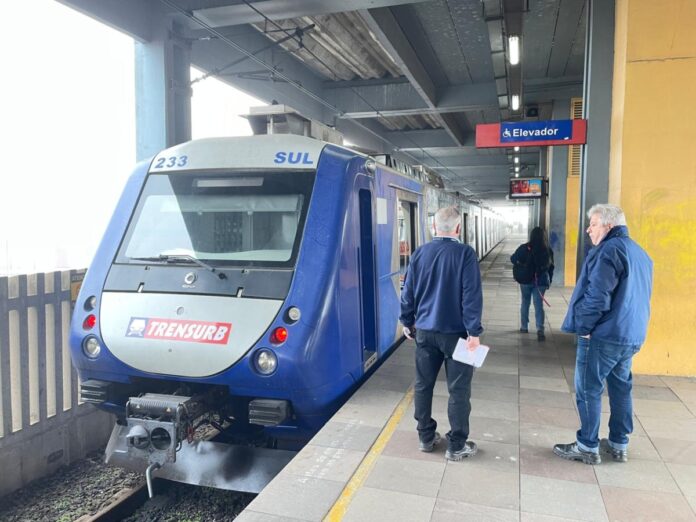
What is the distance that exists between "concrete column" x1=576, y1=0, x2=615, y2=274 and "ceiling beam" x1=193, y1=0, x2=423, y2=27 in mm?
2537

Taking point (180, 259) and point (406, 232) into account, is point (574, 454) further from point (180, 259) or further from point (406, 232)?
point (406, 232)

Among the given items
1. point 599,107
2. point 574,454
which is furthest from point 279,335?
point 599,107

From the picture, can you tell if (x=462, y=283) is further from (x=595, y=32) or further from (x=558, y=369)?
(x=595, y=32)

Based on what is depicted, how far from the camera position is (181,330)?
3.89 metres

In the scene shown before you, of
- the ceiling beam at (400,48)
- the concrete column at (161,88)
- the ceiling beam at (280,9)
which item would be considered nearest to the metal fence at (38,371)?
the concrete column at (161,88)

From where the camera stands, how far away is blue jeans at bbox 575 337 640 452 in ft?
11.5

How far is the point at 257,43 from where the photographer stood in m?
10.6

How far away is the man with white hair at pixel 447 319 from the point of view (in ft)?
11.7

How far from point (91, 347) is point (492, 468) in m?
3.02

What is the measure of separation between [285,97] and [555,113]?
7316 mm

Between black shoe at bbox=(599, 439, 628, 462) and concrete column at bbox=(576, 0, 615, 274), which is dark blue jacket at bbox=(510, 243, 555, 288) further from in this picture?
black shoe at bbox=(599, 439, 628, 462)

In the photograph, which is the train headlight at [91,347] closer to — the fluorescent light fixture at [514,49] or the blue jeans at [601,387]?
the blue jeans at [601,387]

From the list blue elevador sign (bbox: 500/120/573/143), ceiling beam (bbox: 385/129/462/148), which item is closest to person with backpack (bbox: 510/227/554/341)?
blue elevador sign (bbox: 500/120/573/143)

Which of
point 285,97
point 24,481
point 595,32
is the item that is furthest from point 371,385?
point 285,97
